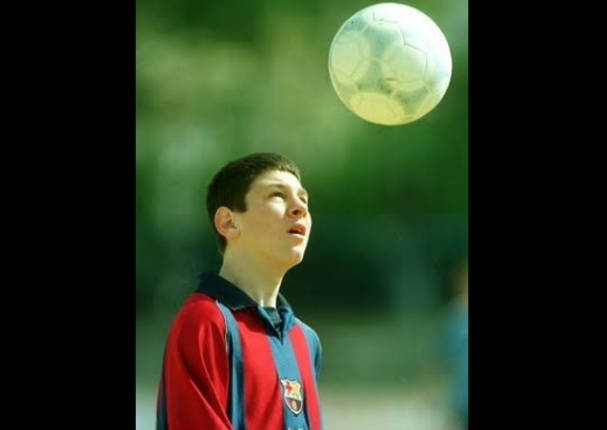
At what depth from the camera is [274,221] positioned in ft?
12.4

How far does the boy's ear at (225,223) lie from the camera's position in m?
3.80

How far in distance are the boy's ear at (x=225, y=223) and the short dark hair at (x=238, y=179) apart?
14mm

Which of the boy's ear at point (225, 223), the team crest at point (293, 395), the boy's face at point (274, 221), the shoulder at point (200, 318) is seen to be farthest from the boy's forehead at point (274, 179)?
the team crest at point (293, 395)

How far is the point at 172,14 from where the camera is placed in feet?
13.9

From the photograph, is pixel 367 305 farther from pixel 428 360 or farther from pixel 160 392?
pixel 160 392

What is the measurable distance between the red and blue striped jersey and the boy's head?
195 mm

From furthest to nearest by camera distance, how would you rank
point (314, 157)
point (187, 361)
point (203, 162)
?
point (314, 157) → point (203, 162) → point (187, 361)

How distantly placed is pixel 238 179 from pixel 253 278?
0.33 m

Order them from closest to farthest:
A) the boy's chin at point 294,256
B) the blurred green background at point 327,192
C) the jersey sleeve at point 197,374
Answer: the jersey sleeve at point 197,374
the boy's chin at point 294,256
the blurred green background at point 327,192

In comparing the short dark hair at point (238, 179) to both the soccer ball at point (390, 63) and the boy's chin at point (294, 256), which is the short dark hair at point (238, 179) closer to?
the boy's chin at point (294, 256)

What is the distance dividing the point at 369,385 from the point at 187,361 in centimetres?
96

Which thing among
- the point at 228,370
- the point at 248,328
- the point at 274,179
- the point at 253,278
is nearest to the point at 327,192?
the point at 274,179

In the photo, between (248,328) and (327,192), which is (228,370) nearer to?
(248,328)

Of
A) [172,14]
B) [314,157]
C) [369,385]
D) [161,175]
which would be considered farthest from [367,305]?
[172,14]
